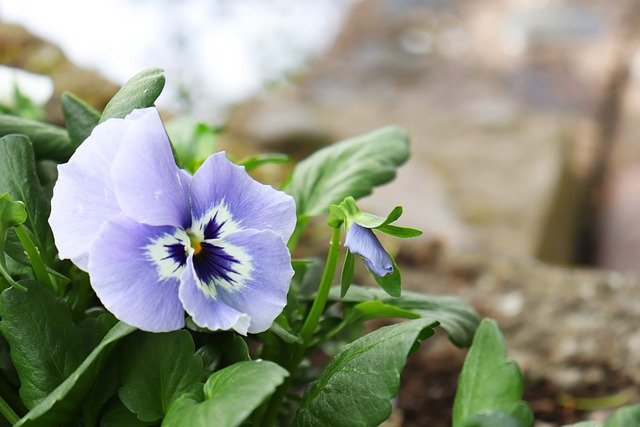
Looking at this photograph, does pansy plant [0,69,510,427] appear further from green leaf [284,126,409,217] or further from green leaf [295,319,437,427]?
green leaf [284,126,409,217]

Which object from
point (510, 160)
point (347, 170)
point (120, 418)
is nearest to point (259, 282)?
point (120, 418)

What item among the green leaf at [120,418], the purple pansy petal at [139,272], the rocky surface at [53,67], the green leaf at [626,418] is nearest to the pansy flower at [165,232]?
the purple pansy petal at [139,272]

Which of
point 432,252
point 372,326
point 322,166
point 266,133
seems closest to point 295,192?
point 322,166

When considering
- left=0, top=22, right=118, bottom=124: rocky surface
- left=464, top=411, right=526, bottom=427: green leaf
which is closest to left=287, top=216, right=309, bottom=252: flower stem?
left=464, top=411, right=526, bottom=427: green leaf

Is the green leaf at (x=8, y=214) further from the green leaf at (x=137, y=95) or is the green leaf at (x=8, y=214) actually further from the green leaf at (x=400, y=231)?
the green leaf at (x=400, y=231)

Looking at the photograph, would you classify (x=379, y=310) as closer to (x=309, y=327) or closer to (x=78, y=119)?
(x=309, y=327)

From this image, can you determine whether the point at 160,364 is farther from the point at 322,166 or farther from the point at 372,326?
the point at 372,326
